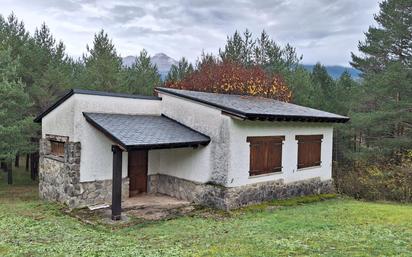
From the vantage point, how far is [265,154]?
1184cm

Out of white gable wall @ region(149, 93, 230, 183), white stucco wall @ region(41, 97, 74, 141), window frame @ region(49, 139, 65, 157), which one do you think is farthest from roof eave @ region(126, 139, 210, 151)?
window frame @ region(49, 139, 65, 157)

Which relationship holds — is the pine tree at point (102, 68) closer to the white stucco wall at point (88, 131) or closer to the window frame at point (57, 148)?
the window frame at point (57, 148)

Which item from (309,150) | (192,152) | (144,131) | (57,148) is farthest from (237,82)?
(57,148)

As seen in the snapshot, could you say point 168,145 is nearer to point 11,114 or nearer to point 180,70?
point 11,114

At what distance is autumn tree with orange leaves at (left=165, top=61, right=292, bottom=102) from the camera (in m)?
24.2

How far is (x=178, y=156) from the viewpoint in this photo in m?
12.0

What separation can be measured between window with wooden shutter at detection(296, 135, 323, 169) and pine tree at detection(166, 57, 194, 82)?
1817 centimetres

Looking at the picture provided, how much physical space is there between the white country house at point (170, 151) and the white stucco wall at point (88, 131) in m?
0.03

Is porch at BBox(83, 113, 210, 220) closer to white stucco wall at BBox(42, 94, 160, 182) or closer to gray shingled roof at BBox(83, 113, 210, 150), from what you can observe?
gray shingled roof at BBox(83, 113, 210, 150)

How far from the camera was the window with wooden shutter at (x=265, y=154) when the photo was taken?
11422 millimetres

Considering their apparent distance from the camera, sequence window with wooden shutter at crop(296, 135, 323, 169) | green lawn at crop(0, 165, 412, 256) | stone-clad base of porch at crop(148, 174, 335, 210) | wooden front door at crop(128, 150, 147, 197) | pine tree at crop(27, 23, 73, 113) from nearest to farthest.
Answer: green lawn at crop(0, 165, 412, 256), stone-clad base of porch at crop(148, 174, 335, 210), wooden front door at crop(128, 150, 147, 197), window with wooden shutter at crop(296, 135, 323, 169), pine tree at crop(27, 23, 73, 113)

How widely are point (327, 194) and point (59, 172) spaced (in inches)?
413

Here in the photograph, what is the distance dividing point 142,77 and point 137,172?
1506 cm

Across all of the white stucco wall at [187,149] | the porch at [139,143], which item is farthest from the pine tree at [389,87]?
the porch at [139,143]
